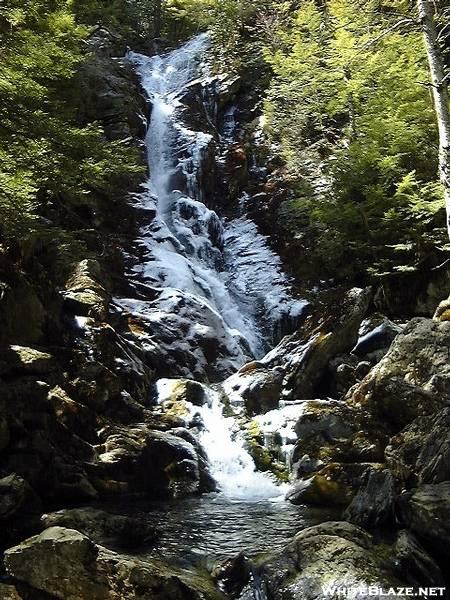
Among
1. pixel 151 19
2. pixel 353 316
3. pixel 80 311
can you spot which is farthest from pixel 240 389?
pixel 151 19

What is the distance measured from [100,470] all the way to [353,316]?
8308 millimetres

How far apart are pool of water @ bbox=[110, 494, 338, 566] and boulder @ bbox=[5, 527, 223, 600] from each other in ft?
4.17

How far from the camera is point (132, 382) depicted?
13.9 m

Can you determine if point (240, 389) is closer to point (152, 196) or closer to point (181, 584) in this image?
point (181, 584)

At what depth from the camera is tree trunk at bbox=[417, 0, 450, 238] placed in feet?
29.4

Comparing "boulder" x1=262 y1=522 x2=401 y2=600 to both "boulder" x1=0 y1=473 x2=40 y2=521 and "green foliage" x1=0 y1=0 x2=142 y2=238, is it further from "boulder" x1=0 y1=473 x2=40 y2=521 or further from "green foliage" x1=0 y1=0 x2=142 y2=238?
"green foliage" x1=0 y1=0 x2=142 y2=238

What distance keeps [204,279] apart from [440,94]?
12624 millimetres

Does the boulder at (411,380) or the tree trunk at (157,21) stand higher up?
the tree trunk at (157,21)

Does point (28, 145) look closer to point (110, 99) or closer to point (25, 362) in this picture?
point (25, 362)

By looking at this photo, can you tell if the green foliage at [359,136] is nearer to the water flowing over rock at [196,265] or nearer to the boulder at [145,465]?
the water flowing over rock at [196,265]

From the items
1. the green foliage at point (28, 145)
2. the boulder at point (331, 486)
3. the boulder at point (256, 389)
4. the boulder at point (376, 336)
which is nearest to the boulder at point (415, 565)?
the boulder at point (331, 486)

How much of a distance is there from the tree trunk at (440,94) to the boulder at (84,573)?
694cm

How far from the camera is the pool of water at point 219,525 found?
277 inches

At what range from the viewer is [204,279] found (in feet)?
67.6
